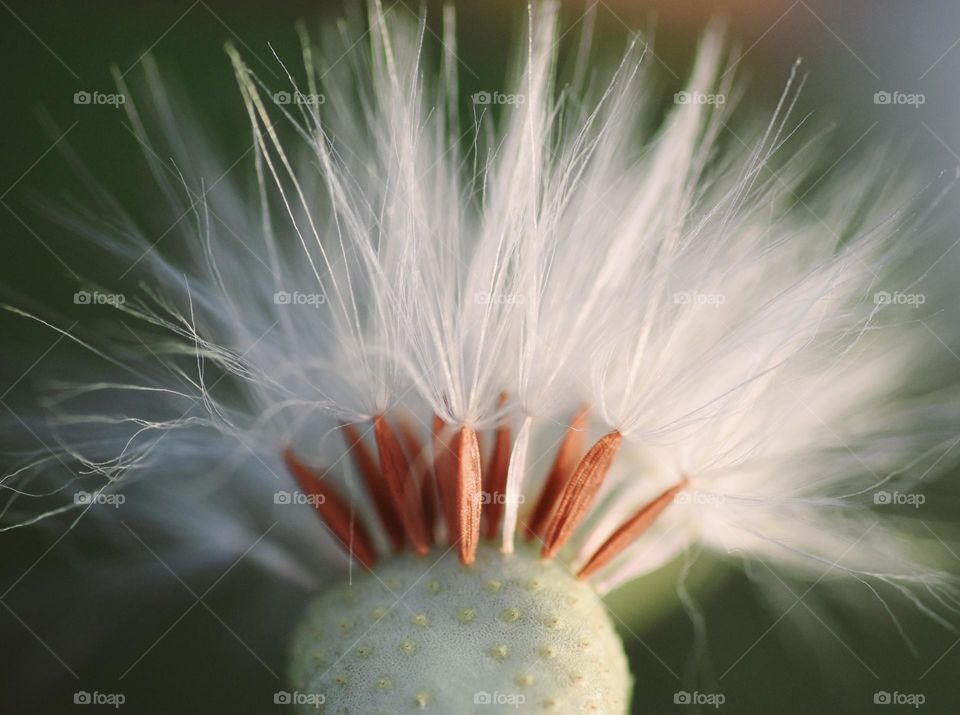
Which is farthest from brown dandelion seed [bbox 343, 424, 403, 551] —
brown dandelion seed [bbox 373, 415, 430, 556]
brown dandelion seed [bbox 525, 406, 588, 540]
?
brown dandelion seed [bbox 525, 406, 588, 540]

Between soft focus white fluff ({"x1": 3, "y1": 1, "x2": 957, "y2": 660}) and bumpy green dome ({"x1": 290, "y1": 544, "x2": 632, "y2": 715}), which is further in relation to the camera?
soft focus white fluff ({"x1": 3, "y1": 1, "x2": 957, "y2": 660})

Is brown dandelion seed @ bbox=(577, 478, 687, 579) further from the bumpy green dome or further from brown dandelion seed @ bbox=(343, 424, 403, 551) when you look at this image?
brown dandelion seed @ bbox=(343, 424, 403, 551)

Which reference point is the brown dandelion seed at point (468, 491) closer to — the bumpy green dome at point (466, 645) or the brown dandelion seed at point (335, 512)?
the bumpy green dome at point (466, 645)

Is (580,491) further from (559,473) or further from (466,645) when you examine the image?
(466,645)

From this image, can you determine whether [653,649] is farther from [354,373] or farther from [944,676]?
[354,373]

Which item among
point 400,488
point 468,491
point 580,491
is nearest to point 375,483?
point 400,488

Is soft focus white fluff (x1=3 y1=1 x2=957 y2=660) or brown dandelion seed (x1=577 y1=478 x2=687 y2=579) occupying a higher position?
soft focus white fluff (x1=3 y1=1 x2=957 y2=660)

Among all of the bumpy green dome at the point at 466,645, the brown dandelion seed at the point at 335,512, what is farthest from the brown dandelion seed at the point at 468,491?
the brown dandelion seed at the point at 335,512
